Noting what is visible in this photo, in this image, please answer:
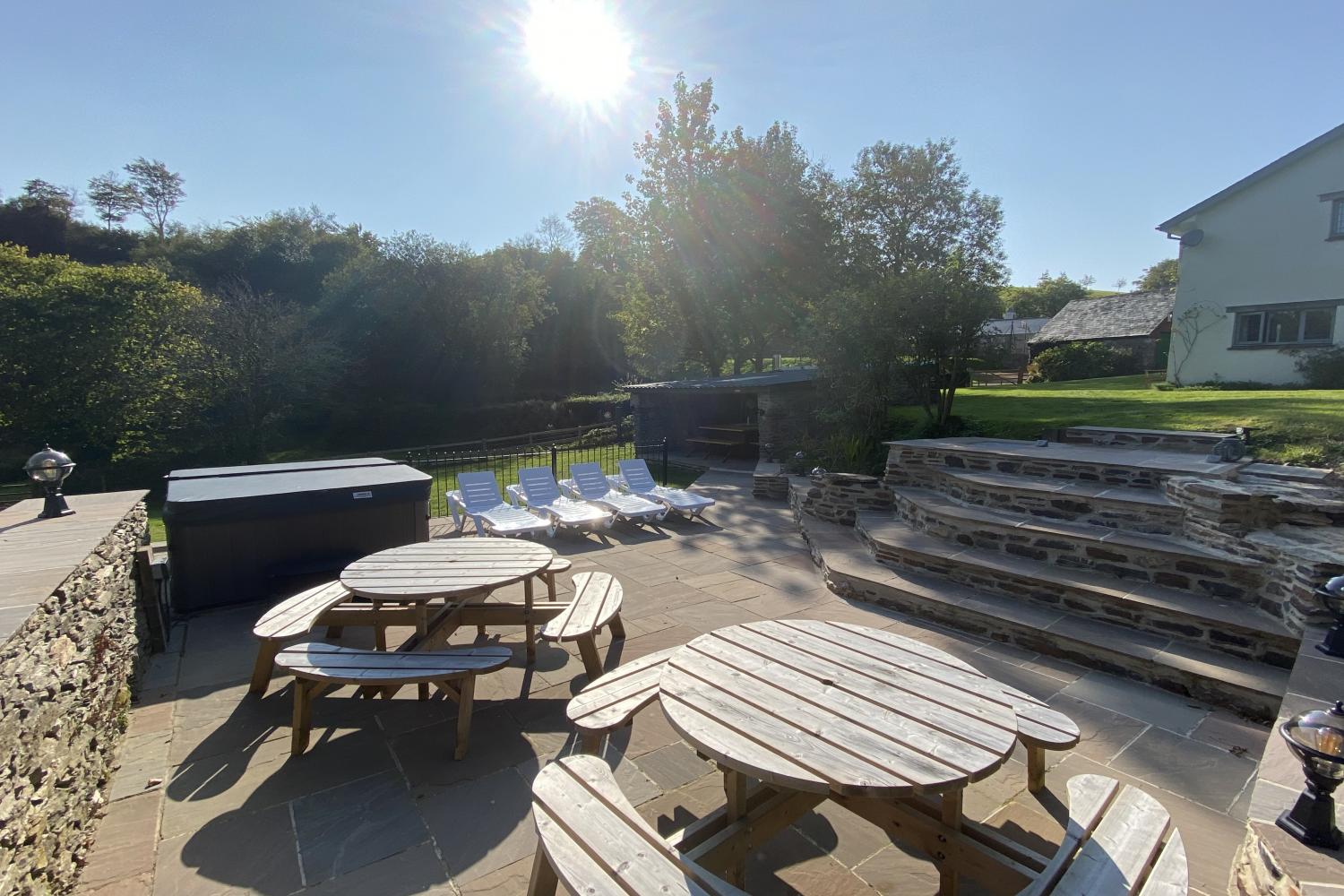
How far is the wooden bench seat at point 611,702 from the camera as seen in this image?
2.42 meters

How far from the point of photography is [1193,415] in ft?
26.1

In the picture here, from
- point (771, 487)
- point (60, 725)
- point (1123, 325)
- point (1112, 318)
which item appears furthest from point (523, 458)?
point (1112, 318)

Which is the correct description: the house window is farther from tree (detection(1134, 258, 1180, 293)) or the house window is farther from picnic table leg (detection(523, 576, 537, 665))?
tree (detection(1134, 258, 1180, 293))

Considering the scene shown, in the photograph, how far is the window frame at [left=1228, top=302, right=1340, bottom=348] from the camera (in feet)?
Answer: 40.2

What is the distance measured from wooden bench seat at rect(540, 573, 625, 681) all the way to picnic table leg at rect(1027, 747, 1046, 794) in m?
2.05

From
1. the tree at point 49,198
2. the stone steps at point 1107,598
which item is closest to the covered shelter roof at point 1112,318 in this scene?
the stone steps at point 1107,598

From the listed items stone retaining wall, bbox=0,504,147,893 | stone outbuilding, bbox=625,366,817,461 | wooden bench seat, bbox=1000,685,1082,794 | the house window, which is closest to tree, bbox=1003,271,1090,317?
the house window

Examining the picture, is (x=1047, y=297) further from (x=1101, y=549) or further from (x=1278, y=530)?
(x=1101, y=549)

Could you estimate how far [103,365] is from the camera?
1444 centimetres

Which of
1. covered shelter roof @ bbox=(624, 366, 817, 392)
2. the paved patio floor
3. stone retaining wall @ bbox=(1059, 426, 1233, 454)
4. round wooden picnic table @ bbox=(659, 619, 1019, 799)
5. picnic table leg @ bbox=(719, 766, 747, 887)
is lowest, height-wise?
the paved patio floor

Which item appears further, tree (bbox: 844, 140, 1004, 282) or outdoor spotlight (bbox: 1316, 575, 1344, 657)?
tree (bbox: 844, 140, 1004, 282)

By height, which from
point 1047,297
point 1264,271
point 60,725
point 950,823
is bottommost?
point 950,823

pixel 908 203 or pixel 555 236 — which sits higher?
pixel 555 236

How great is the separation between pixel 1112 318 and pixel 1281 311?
37.0 feet
